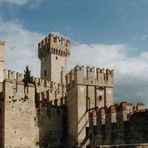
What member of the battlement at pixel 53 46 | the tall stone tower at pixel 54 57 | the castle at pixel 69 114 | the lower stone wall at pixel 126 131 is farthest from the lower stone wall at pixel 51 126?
the battlement at pixel 53 46

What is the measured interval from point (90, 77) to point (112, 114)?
7.65 metres

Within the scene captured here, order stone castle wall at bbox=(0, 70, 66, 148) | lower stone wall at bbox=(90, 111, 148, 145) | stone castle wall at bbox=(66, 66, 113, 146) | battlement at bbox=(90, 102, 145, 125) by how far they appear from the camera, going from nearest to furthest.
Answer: lower stone wall at bbox=(90, 111, 148, 145) < battlement at bbox=(90, 102, 145, 125) < stone castle wall at bbox=(0, 70, 66, 148) < stone castle wall at bbox=(66, 66, 113, 146)

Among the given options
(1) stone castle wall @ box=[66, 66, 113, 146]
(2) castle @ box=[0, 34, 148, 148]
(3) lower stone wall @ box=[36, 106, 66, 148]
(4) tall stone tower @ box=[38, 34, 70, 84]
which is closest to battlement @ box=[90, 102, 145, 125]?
(2) castle @ box=[0, 34, 148, 148]

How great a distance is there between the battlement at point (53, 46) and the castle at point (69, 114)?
2226cm

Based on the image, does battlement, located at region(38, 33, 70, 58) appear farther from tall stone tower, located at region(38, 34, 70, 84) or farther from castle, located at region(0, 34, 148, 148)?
castle, located at region(0, 34, 148, 148)

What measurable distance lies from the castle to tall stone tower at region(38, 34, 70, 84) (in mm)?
20676

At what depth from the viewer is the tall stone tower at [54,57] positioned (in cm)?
6800

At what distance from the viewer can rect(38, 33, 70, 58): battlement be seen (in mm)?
68875

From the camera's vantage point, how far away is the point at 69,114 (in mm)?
42500

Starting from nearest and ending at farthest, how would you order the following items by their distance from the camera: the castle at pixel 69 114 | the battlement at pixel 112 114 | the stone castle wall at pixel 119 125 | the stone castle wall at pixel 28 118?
the stone castle wall at pixel 119 125 → the battlement at pixel 112 114 → the castle at pixel 69 114 → the stone castle wall at pixel 28 118

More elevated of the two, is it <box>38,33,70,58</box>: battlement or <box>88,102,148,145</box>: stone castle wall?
<box>38,33,70,58</box>: battlement

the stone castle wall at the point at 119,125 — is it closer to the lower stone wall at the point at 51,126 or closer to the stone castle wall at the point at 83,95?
the stone castle wall at the point at 83,95

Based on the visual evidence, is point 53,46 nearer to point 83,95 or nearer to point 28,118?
point 83,95

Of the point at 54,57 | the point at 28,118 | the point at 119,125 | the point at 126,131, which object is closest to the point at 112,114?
the point at 119,125
